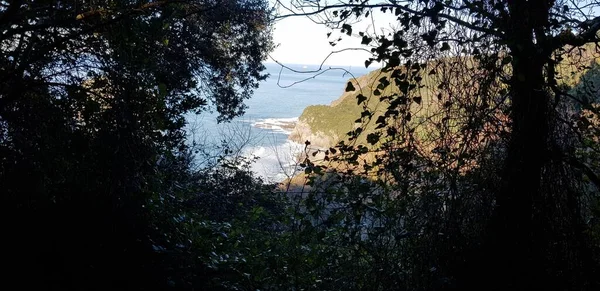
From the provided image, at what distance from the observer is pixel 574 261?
296 cm

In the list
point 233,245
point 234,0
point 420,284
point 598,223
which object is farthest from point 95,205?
point 234,0

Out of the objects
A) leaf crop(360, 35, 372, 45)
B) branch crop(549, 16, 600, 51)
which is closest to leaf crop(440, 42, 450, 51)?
leaf crop(360, 35, 372, 45)

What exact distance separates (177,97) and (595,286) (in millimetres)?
6371

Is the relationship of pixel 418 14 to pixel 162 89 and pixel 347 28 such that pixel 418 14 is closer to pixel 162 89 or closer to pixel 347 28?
pixel 347 28

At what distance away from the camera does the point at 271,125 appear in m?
26.1

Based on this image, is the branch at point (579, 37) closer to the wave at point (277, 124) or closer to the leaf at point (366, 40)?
the leaf at point (366, 40)

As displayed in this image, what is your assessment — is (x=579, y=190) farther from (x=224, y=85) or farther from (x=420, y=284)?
(x=224, y=85)

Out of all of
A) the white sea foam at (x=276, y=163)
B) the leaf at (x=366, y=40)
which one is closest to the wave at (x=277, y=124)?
the white sea foam at (x=276, y=163)

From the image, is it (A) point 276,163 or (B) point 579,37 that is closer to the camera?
(B) point 579,37

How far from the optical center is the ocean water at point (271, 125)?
4.45 metres

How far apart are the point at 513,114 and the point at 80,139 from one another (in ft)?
9.70

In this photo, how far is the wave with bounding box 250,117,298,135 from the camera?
81.8 feet

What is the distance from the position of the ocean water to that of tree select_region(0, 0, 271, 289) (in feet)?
3.74

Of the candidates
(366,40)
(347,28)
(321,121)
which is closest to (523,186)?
(366,40)
